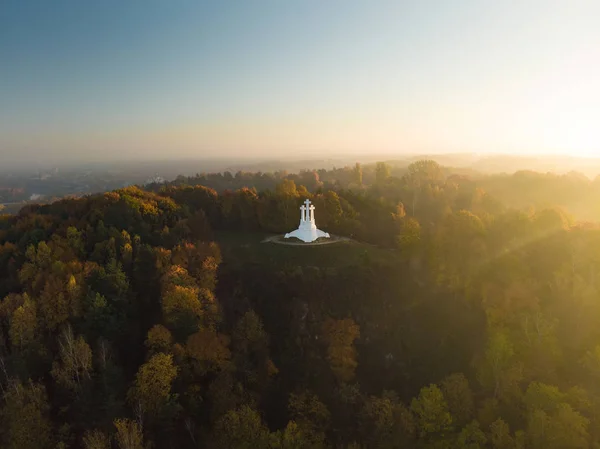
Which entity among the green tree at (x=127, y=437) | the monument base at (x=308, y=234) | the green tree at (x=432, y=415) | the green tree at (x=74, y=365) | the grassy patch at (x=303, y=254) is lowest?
the green tree at (x=432, y=415)

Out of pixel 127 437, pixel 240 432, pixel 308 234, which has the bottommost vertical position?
pixel 240 432

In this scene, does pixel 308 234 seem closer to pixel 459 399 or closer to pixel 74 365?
pixel 459 399

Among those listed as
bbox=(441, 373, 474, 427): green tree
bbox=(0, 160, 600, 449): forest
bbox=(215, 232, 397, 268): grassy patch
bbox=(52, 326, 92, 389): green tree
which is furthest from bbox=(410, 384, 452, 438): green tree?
bbox=(52, 326, 92, 389): green tree

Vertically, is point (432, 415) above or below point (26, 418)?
below

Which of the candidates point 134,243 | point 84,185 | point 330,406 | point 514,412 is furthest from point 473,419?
point 84,185

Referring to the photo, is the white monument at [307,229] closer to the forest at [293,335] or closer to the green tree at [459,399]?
the forest at [293,335]

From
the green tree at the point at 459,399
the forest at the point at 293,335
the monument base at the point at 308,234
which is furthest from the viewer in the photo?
the monument base at the point at 308,234

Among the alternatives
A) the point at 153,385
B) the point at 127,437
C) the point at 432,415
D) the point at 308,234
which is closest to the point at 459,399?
the point at 432,415

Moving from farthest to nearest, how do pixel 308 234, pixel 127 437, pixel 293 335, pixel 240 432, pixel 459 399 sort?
pixel 308 234 < pixel 293 335 < pixel 459 399 < pixel 240 432 < pixel 127 437

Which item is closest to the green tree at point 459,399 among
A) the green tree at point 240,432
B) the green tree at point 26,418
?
the green tree at point 240,432

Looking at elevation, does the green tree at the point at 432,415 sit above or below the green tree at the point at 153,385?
below
